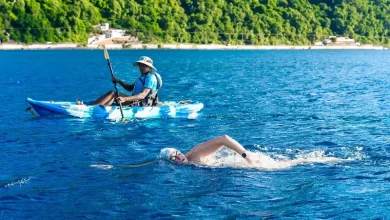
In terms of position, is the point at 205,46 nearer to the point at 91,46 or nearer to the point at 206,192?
the point at 91,46

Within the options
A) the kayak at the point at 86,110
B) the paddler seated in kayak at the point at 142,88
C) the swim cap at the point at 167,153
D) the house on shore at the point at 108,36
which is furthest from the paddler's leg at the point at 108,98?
the house on shore at the point at 108,36

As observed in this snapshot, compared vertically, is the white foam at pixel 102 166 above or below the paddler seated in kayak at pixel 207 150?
below

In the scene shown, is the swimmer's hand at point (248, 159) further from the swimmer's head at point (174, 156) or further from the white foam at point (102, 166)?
the white foam at point (102, 166)

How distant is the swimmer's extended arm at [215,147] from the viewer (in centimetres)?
1474

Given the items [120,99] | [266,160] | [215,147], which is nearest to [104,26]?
[120,99]

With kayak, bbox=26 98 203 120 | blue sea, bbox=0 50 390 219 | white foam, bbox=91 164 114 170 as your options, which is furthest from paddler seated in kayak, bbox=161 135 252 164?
kayak, bbox=26 98 203 120

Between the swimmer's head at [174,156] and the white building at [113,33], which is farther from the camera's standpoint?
the white building at [113,33]

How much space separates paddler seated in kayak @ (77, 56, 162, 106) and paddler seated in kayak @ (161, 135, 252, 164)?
814 cm

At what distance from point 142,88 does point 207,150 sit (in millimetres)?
9933

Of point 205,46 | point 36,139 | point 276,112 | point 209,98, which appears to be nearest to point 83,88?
point 209,98

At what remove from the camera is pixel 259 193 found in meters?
13.8

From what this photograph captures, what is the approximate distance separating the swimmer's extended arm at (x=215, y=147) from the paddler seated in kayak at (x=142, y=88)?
29.4 feet

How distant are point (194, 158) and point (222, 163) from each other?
735 millimetres

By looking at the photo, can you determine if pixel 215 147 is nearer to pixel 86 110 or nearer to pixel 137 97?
pixel 137 97
